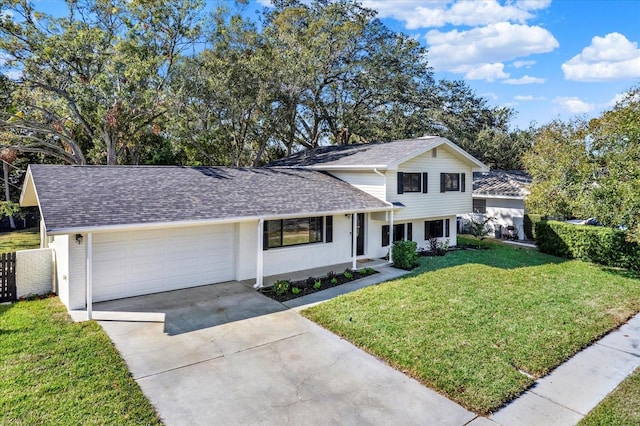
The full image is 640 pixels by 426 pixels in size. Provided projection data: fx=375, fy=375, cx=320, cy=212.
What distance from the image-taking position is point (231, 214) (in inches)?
437

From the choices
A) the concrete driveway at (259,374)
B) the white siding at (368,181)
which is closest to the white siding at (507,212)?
the white siding at (368,181)

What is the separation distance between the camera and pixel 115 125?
21.4 metres

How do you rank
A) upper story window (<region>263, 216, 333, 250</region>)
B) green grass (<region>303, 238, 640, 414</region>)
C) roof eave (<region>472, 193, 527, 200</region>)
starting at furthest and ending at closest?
roof eave (<region>472, 193, 527, 200</region>) → upper story window (<region>263, 216, 333, 250</region>) → green grass (<region>303, 238, 640, 414</region>)

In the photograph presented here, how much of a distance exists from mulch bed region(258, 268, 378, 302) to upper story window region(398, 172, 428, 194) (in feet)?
14.3

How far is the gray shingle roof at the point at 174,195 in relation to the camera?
9336 millimetres

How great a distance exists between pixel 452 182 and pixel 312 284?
32.8 ft

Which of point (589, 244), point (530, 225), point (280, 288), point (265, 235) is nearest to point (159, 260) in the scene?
point (265, 235)

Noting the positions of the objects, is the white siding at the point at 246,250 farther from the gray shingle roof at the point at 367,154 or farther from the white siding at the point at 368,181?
the gray shingle roof at the point at 367,154

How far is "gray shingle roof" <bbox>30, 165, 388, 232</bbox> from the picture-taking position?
9336 millimetres

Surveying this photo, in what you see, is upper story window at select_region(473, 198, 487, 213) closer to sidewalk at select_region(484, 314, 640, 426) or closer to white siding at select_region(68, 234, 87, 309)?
sidewalk at select_region(484, 314, 640, 426)

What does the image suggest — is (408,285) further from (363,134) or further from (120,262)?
(363,134)

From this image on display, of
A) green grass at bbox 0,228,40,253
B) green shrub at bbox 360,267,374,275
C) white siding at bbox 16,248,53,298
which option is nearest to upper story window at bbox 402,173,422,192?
green shrub at bbox 360,267,374,275

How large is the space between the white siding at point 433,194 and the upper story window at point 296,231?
3.23 meters

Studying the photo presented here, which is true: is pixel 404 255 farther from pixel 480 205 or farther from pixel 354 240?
pixel 480 205
